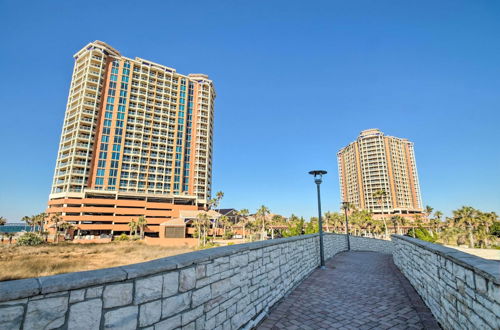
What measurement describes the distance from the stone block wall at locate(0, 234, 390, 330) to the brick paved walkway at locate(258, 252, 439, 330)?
63cm

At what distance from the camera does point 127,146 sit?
219ft

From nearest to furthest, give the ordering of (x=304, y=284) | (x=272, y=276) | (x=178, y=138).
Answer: (x=272, y=276), (x=304, y=284), (x=178, y=138)

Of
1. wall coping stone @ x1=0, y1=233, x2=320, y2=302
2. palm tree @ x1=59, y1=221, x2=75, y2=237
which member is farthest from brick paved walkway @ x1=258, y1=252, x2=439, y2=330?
palm tree @ x1=59, y1=221, x2=75, y2=237

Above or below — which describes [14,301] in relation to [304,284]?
above

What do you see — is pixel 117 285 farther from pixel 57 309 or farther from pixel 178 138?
pixel 178 138

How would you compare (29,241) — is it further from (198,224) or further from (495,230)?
(495,230)

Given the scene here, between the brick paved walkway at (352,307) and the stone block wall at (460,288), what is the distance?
0.51 m

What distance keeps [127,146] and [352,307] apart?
71757mm

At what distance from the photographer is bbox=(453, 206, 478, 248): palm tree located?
4478cm

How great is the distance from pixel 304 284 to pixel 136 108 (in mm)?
73913

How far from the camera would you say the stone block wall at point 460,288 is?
2680mm

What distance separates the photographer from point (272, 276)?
19.8ft

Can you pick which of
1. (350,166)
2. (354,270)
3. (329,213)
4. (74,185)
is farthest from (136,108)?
(350,166)

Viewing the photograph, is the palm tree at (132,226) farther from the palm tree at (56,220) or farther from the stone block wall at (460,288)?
the stone block wall at (460,288)
